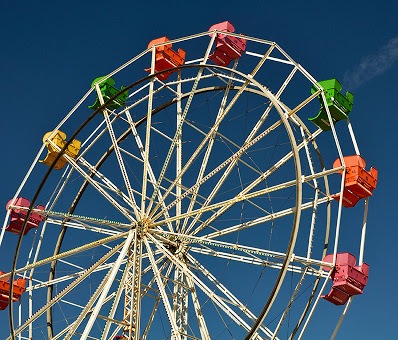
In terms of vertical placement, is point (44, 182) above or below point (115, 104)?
below

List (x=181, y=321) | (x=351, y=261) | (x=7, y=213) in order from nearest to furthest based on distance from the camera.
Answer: (x=351, y=261) < (x=181, y=321) < (x=7, y=213)

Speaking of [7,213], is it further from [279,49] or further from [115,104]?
[279,49]

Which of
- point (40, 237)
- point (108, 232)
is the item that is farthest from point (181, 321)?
point (40, 237)

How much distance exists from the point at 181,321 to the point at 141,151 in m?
4.76

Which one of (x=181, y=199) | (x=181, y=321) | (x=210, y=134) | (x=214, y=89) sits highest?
(x=214, y=89)

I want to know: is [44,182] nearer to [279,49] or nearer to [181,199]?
[181,199]

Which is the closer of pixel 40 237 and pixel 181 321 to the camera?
pixel 181 321

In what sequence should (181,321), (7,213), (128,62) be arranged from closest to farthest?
(181,321)
(128,62)
(7,213)

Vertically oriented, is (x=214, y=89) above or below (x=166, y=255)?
above

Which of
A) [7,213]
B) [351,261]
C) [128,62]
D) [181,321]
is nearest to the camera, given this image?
[351,261]

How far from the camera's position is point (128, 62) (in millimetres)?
22734

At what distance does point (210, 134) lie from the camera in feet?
69.6

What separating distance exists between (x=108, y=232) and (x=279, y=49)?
593 cm

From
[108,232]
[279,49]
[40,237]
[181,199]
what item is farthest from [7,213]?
[279,49]
